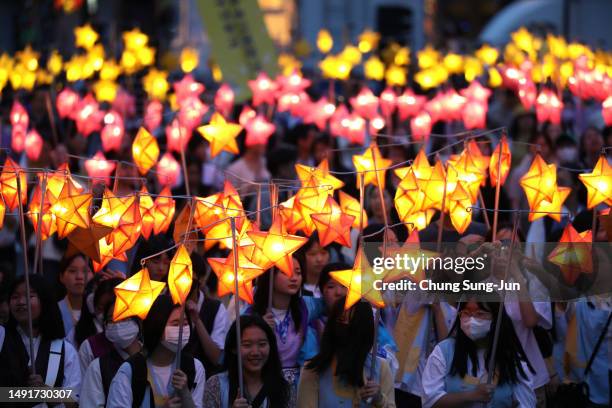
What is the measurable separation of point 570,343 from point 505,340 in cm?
139

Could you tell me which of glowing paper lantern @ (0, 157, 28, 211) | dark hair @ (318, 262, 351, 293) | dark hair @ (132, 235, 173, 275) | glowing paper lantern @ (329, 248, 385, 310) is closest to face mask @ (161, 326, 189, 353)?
glowing paper lantern @ (329, 248, 385, 310)

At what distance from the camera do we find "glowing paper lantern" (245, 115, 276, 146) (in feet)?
38.0

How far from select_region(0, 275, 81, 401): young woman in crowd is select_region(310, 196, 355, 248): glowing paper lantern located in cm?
165

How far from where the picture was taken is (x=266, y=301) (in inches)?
314

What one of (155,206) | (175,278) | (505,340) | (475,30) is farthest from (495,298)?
(475,30)

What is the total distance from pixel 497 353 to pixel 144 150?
359 centimetres

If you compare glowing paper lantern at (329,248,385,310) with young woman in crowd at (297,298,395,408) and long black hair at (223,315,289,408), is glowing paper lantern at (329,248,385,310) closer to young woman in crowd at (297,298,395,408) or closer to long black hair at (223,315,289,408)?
young woman in crowd at (297,298,395,408)

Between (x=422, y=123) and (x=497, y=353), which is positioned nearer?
(x=497, y=353)

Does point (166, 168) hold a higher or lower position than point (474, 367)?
higher

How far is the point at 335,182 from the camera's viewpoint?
8.87m

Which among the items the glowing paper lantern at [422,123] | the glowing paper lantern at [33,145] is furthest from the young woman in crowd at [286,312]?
the glowing paper lantern at [422,123]

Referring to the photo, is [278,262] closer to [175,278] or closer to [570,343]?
[175,278]

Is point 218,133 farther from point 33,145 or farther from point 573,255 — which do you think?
point 573,255

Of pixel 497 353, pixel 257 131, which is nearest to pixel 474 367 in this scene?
pixel 497 353
